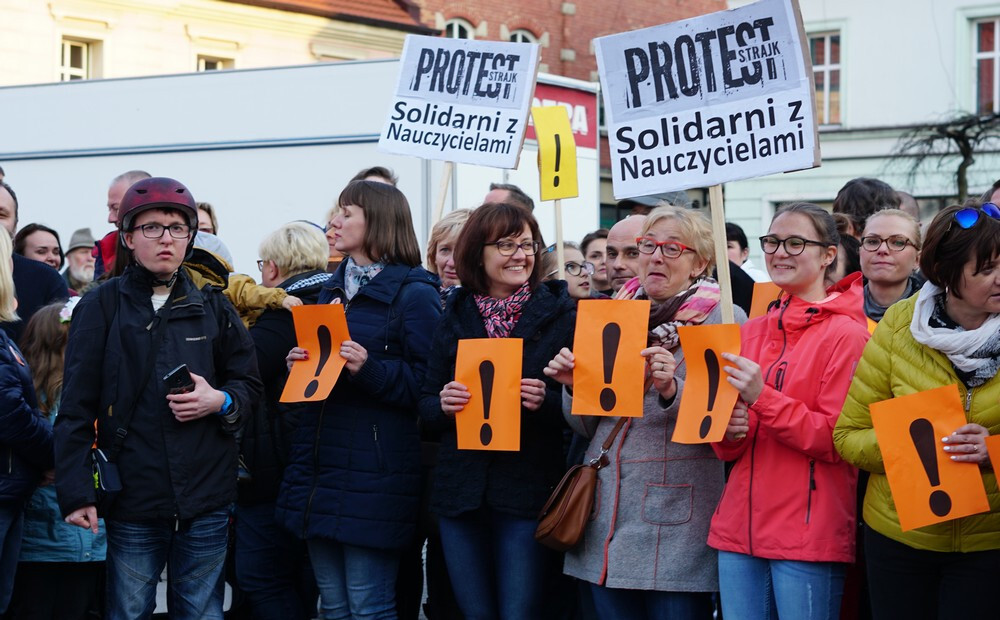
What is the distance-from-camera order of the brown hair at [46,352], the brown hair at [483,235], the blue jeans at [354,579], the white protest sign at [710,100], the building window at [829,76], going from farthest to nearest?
the building window at [829,76]
the brown hair at [46,352]
the blue jeans at [354,579]
the brown hair at [483,235]
the white protest sign at [710,100]

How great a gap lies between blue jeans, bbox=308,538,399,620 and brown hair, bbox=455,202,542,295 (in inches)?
44.3

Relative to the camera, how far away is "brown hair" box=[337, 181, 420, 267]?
5504 mm

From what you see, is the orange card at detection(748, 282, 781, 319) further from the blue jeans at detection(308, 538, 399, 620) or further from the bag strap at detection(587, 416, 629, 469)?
the blue jeans at detection(308, 538, 399, 620)

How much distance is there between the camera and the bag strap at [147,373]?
493 cm

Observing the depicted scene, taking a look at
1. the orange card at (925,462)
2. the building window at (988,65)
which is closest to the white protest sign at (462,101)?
the orange card at (925,462)

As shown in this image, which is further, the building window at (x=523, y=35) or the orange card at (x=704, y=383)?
the building window at (x=523, y=35)

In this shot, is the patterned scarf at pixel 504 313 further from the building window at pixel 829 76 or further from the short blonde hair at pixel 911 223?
the building window at pixel 829 76

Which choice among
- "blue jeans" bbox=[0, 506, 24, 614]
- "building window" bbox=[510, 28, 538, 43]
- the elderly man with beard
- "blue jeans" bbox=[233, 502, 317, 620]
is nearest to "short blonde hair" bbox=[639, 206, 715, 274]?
"blue jeans" bbox=[233, 502, 317, 620]

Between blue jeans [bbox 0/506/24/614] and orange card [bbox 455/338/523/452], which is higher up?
orange card [bbox 455/338/523/452]

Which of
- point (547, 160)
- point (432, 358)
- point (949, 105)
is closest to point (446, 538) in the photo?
point (432, 358)

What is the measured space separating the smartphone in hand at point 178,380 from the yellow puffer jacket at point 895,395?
2298 mm

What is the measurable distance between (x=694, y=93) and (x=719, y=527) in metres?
1.56

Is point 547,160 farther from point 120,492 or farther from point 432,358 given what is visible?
point 120,492

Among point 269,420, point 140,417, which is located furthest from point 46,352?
point 140,417
